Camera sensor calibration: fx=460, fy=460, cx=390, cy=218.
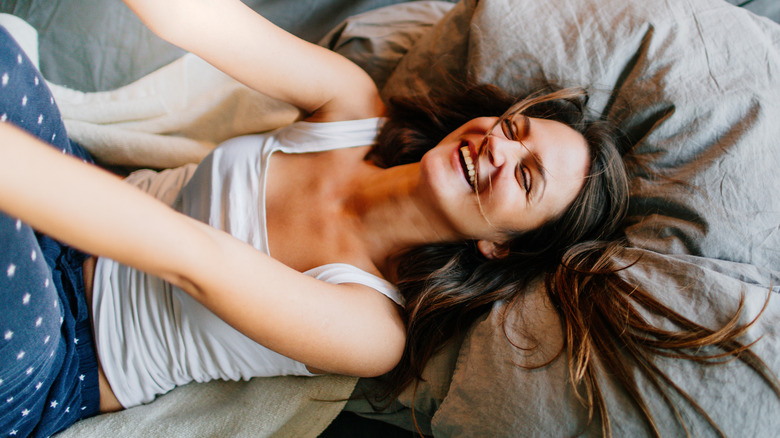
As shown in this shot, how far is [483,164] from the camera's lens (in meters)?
0.84

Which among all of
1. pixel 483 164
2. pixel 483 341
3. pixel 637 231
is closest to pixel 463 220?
pixel 483 164

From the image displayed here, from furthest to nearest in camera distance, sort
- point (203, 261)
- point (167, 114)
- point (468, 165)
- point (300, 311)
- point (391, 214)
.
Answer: point (167, 114) → point (391, 214) → point (468, 165) → point (300, 311) → point (203, 261)

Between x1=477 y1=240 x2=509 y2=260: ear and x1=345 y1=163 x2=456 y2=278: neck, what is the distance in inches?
2.9

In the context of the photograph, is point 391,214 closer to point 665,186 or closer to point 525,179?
point 525,179

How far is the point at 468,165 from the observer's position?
33.9 inches

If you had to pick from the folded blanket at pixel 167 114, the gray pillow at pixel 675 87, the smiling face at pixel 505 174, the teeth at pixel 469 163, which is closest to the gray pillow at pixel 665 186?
the gray pillow at pixel 675 87

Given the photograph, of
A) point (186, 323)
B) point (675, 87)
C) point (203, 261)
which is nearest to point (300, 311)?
point (203, 261)

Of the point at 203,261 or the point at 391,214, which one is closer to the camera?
the point at 203,261

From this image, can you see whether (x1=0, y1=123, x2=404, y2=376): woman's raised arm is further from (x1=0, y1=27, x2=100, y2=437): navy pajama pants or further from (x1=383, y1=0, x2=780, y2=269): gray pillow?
(x1=383, y1=0, x2=780, y2=269): gray pillow

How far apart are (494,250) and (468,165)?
0.24m

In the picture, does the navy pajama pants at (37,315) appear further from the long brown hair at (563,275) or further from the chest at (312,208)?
the long brown hair at (563,275)

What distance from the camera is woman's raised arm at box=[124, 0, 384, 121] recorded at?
83 centimetres

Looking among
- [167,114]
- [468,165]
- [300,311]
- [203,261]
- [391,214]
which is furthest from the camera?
[167,114]

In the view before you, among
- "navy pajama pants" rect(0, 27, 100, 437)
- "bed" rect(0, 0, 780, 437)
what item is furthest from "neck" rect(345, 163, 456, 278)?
"navy pajama pants" rect(0, 27, 100, 437)
